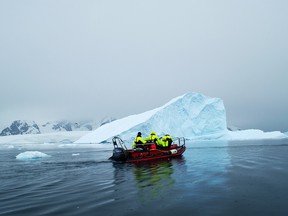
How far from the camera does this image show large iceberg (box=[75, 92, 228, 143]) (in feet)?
168

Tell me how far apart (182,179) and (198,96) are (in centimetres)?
4736

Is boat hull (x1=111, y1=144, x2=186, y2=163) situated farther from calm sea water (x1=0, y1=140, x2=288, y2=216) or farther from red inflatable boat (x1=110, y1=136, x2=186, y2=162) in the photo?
calm sea water (x1=0, y1=140, x2=288, y2=216)

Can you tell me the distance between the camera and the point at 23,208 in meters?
6.69

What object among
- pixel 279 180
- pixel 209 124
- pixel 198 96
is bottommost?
pixel 279 180

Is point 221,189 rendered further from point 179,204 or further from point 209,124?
point 209,124

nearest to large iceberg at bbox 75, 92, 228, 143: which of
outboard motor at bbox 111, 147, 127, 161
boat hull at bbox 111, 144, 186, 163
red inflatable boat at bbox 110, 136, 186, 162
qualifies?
boat hull at bbox 111, 144, 186, 163

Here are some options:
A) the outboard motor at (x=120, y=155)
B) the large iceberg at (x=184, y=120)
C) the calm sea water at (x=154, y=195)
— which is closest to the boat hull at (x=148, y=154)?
the outboard motor at (x=120, y=155)

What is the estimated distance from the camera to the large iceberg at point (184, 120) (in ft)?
168

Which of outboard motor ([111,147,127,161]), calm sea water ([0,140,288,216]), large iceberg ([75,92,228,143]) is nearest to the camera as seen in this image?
calm sea water ([0,140,288,216])

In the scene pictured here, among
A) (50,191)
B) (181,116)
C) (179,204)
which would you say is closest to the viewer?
(179,204)

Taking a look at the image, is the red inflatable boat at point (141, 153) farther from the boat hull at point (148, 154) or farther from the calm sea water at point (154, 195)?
the calm sea water at point (154, 195)

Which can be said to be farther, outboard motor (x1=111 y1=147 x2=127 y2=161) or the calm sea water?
outboard motor (x1=111 y1=147 x2=127 y2=161)

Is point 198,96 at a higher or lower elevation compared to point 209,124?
higher

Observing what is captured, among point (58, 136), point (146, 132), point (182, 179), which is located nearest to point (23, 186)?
point (182, 179)
